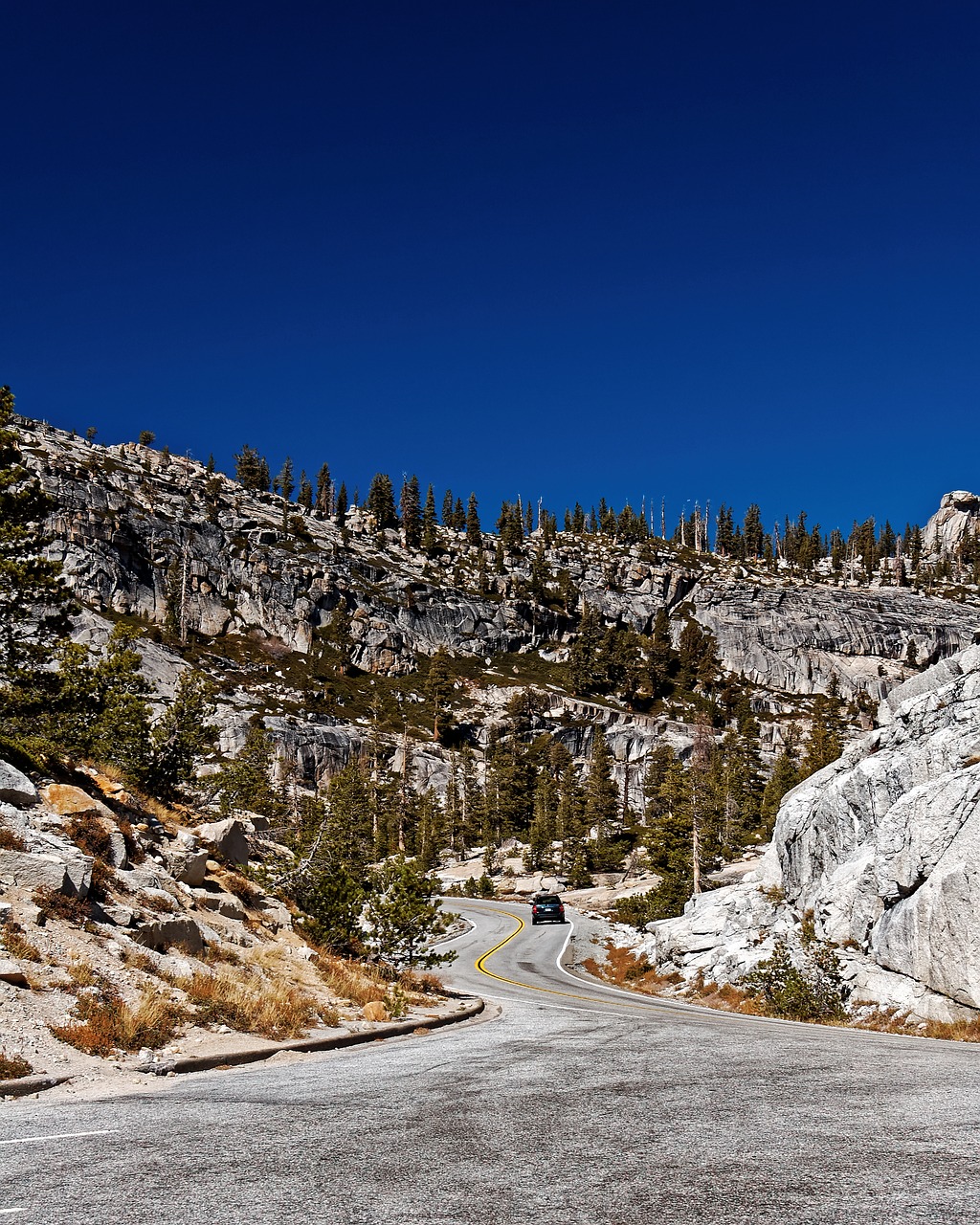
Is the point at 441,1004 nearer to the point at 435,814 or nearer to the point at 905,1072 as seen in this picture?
the point at 905,1072

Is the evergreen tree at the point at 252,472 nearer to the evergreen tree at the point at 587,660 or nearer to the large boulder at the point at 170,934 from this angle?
the evergreen tree at the point at 587,660

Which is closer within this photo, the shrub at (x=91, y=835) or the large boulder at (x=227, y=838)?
the shrub at (x=91, y=835)

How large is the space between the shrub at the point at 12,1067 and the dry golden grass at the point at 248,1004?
12.2 ft

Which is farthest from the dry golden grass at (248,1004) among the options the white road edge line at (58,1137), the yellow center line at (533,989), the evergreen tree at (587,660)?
the evergreen tree at (587,660)

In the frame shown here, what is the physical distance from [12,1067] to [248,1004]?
503cm

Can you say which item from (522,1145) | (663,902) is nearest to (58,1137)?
(522,1145)

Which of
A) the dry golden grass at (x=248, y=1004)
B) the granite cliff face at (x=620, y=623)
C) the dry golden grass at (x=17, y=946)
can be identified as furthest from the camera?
the granite cliff face at (x=620, y=623)

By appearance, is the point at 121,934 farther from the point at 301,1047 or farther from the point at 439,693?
the point at 439,693

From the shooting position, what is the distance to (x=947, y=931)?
19203 millimetres

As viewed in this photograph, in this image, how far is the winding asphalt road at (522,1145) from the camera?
4.27m

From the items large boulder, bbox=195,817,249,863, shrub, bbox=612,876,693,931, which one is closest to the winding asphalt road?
large boulder, bbox=195,817,249,863

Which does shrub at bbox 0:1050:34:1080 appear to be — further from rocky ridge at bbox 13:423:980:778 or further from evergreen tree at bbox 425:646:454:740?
evergreen tree at bbox 425:646:454:740

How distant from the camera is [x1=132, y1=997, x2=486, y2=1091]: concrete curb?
9.77m

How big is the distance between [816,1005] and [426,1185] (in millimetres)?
21768
